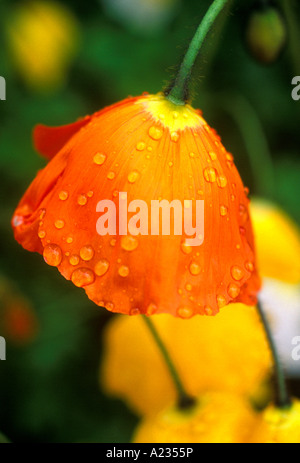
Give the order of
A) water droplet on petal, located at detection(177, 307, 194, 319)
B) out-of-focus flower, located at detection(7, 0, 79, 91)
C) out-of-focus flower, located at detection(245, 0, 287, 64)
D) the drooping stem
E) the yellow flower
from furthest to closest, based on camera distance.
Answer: out-of-focus flower, located at detection(7, 0, 79, 91), the yellow flower, out-of-focus flower, located at detection(245, 0, 287, 64), the drooping stem, water droplet on petal, located at detection(177, 307, 194, 319)

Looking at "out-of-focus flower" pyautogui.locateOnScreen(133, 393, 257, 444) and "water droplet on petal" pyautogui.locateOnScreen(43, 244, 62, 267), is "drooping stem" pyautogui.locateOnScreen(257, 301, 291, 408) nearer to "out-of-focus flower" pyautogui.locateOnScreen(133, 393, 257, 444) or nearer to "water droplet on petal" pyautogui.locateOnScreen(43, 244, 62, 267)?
"out-of-focus flower" pyautogui.locateOnScreen(133, 393, 257, 444)

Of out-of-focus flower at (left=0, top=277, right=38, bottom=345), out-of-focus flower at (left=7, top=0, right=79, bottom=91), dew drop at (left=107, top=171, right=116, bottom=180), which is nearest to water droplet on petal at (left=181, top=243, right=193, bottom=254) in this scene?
dew drop at (left=107, top=171, right=116, bottom=180)

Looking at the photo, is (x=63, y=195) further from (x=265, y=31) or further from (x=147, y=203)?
(x=265, y=31)

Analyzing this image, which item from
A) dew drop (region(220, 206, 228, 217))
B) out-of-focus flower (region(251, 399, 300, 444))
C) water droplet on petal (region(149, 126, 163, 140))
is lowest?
out-of-focus flower (region(251, 399, 300, 444))

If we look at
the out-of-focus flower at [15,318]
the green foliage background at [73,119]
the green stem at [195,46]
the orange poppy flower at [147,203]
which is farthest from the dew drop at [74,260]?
the out-of-focus flower at [15,318]

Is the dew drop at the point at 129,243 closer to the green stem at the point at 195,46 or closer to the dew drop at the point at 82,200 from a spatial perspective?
the dew drop at the point at 82,200

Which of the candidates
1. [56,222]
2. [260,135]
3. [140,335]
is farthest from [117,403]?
[56,222]

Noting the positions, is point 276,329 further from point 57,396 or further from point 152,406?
point 57,396
